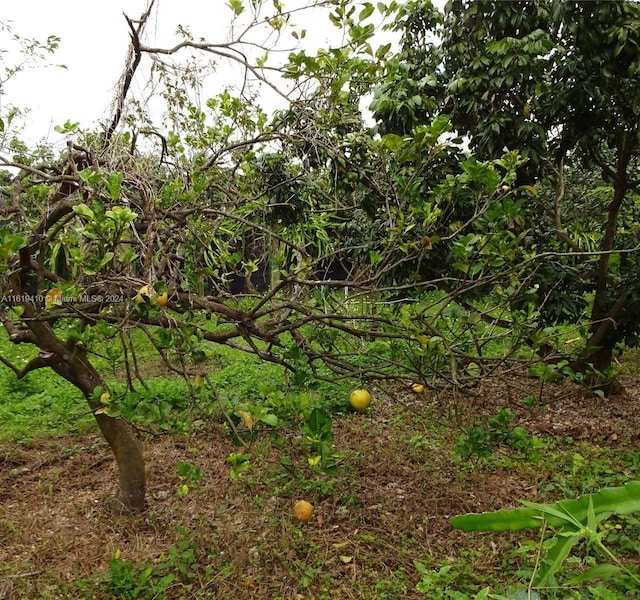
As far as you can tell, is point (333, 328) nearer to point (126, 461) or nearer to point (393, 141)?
point (393, 141)

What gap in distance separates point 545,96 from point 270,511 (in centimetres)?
285

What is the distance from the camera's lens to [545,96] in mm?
3363

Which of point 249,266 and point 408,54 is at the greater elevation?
point 408,54

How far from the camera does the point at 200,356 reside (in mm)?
1702

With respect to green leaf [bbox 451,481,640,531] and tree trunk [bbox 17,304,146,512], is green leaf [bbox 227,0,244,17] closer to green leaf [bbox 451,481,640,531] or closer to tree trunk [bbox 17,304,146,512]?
tree trunk [bbox 17,304,146,512]

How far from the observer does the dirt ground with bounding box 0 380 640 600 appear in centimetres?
207

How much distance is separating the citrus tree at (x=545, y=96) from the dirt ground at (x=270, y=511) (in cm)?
95

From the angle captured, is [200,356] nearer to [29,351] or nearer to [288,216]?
[288,216]

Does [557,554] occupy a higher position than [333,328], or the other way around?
[333,328]

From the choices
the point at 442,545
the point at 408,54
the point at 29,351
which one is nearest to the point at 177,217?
the point at 442,545

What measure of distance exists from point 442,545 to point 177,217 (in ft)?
5.57

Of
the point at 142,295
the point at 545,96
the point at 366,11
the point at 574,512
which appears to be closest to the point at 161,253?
the point at 142,295

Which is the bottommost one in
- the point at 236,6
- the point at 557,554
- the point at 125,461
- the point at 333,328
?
the point at 125,461

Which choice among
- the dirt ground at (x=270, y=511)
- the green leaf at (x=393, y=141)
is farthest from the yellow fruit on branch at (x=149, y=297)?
the green leaf at (x=393, y=141)
